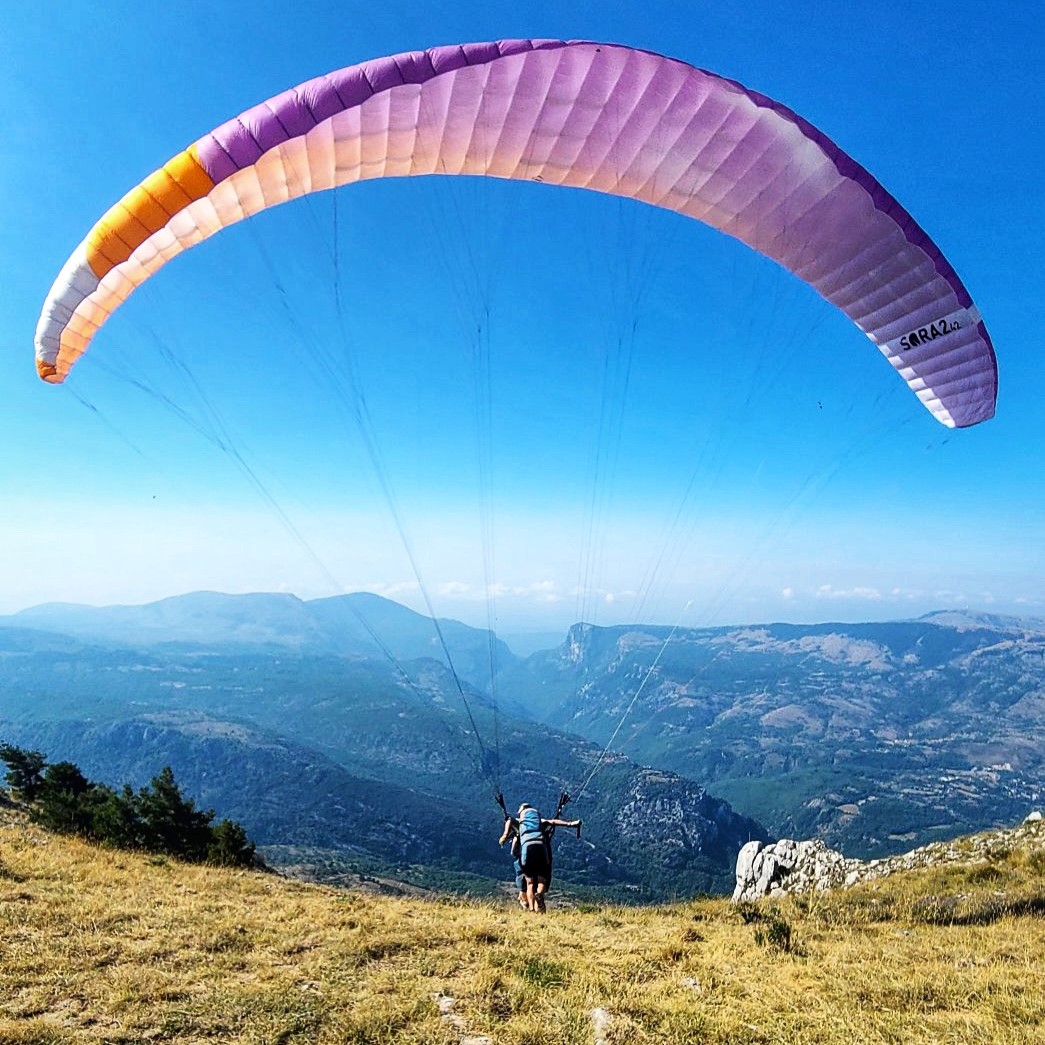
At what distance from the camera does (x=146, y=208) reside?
8930mm

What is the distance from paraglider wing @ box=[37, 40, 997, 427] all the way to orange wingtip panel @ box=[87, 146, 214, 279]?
0.8 inches

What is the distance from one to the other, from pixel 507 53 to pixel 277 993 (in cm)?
1233

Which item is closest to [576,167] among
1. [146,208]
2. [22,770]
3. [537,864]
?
[146,208]

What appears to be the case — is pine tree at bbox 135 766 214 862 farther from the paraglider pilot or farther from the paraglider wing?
the paraglider wing

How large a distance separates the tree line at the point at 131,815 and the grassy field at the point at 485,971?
14.8 meters

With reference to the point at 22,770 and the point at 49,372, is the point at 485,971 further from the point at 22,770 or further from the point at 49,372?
the point at 22,770

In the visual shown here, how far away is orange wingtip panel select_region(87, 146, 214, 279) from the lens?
874 cm

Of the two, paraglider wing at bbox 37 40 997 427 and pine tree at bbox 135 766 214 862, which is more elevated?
paraglider wing at bbox 37 40 997 427

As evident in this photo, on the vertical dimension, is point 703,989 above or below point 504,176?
below

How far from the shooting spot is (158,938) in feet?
26.7

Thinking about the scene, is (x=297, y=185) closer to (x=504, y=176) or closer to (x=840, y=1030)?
(x=504, y=176)

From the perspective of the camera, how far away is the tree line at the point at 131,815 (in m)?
25.1

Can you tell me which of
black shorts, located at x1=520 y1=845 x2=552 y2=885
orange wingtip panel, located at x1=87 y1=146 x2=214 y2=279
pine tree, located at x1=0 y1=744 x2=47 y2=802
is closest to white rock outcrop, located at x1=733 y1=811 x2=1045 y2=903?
black shorts, located at x1=520 y1=845 x2=552 y2=885

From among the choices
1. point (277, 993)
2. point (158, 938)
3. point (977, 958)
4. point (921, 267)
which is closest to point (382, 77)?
point (921, 267)
